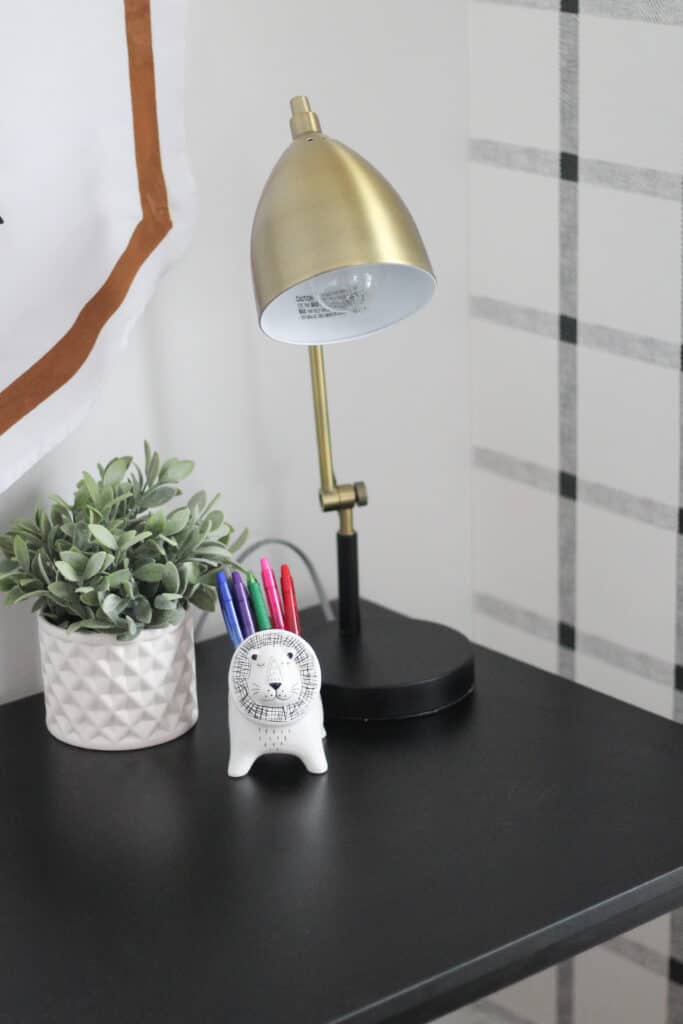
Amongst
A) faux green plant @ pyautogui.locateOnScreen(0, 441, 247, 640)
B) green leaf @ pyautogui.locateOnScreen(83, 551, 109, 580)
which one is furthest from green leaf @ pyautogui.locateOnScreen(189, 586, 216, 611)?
green leaf @ pyautogui.locateOnScreen(83, 551, 109, 580)

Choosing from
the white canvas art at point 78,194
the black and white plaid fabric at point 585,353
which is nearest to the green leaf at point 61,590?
the white canvas art at point 78,194

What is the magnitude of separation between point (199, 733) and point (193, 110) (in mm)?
544

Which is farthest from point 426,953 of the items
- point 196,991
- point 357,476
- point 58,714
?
point 357,476

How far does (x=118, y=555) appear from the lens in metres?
1.11

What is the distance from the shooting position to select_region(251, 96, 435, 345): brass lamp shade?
1029 mm

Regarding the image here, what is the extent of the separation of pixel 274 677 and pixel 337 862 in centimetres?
15

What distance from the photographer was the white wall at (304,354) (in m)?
1.28

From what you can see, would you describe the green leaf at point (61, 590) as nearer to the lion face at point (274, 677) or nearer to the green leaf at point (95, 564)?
the green leaf at point (95, 564)

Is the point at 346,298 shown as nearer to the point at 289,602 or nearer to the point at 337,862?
the point at 289,602

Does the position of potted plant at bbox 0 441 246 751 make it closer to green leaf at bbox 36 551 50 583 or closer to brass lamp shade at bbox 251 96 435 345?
green leaf at bbox 36 551 50 583

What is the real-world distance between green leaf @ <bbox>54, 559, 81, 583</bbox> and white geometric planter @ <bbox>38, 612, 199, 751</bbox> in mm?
48

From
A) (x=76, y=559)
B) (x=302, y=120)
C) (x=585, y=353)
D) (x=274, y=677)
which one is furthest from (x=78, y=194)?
(x=585, y=353)

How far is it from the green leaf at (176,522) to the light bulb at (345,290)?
202 mm

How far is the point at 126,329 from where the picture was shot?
1200 mm
